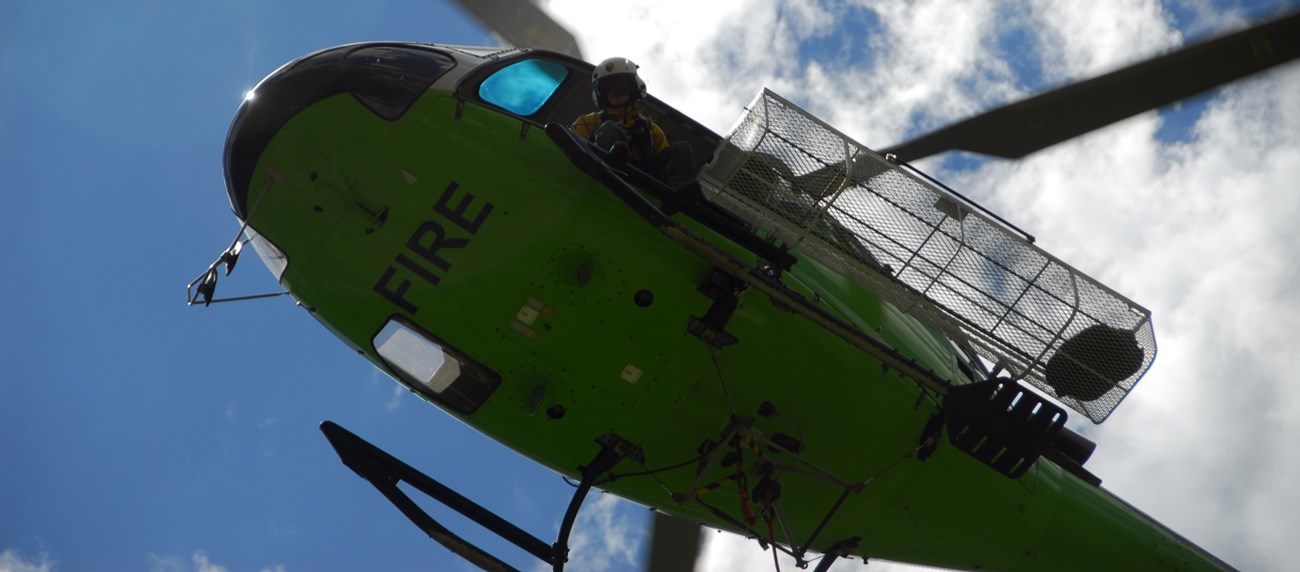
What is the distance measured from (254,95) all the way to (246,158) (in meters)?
0.49

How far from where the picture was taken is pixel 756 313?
8.34 metres

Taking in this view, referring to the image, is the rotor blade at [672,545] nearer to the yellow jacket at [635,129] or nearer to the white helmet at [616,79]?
the yellow jacket at [635,129]

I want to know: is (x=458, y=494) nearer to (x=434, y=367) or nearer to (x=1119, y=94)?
(x=434, y=367)

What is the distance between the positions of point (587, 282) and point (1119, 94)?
406 cm

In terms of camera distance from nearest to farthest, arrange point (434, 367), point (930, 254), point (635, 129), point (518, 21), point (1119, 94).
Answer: point (1119, 94)
point (930, 254)
point (434, 367)
point (635, 129)
point (518, 21)

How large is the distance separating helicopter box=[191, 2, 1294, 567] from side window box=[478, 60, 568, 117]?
0.04 meters

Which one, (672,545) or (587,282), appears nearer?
(587,282)

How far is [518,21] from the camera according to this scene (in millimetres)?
9750

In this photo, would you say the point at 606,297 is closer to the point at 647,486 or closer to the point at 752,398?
the point at 752,398

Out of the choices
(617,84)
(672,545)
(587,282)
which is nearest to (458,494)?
(587,282)

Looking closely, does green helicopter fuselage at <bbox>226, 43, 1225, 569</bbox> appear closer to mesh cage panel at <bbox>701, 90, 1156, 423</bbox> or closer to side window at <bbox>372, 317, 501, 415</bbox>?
side window at <bbox>372, 317, 501, 415</bbox>

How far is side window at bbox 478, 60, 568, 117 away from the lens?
8.20 m

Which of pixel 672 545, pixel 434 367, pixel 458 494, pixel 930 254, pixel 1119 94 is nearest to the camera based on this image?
pixel 1119 94

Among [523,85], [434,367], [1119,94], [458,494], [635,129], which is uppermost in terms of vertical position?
[1119,94]
